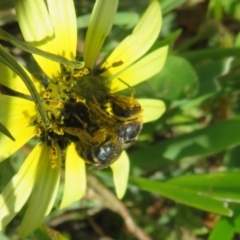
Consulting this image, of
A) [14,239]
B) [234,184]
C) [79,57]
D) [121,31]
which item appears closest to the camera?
[79,57]

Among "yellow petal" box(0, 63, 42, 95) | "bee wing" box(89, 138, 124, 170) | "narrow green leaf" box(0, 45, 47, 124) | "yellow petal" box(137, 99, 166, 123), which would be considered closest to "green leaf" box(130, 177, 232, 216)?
"yellow petal" box(137, 99, 166, 123)

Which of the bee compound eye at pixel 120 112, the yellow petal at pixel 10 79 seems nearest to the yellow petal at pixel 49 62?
the yellow petal at pixel 10 79

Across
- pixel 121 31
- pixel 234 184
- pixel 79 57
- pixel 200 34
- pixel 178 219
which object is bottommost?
pixel 178 219

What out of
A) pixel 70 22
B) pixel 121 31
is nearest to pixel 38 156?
pixel 70 22

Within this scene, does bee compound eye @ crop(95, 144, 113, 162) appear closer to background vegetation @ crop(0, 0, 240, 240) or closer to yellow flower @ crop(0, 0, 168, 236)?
yellow flower @ crop(0, 0, 168, 236)

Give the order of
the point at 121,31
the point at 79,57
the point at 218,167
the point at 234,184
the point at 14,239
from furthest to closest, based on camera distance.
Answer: the point at 218,167
the point at 121,31
the point at 14,239
the point at 234,184
the point at 79,57

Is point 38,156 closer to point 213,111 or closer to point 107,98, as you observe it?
point 107,98

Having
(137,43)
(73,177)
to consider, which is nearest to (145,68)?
(137,43)
